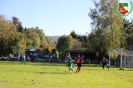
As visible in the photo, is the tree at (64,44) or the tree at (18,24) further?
the tree at (18,24)

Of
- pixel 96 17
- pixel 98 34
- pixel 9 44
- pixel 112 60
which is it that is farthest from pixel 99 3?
pixel 9 44

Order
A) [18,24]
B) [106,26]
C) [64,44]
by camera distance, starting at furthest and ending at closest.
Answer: [18,24]
[64,44]
[106,26]

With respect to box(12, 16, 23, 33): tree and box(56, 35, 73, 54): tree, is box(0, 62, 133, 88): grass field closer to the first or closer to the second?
box(56, 35, 73, 54): tree

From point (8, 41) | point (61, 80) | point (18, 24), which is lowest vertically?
point (61, 80)

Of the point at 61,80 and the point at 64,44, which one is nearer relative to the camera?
the point at 61,80

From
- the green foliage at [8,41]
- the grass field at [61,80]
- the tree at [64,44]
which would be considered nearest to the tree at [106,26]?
the green foliage at [8,41]

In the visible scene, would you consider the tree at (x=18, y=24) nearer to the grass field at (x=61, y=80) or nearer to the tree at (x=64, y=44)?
the tree at (x=64, y=44)

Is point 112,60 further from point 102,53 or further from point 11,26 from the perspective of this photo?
point 11,26

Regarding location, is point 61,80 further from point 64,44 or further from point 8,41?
point 64,44

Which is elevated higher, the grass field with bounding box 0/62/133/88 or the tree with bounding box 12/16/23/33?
the tree with bounding box 12/16/23/33

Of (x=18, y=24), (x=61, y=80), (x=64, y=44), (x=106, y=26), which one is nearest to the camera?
(x=61, y=80)

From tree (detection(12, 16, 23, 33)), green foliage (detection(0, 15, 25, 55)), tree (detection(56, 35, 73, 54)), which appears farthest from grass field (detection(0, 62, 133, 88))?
tree (detection(12, 16, 23, 33))

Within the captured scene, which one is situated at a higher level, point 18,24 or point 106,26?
point 18,24

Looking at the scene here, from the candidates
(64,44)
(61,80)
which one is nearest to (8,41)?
(64,44)
